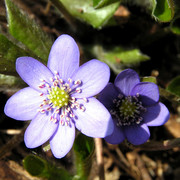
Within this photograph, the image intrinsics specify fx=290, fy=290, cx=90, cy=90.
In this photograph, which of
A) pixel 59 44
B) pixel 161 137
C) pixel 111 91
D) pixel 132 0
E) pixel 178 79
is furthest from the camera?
pixel 161 137

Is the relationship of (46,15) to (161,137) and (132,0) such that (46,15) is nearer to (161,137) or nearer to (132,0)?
(132,0)

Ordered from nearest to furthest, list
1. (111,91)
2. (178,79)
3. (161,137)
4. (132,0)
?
(111,91) < (178,79) < (132,0) < (161,137)

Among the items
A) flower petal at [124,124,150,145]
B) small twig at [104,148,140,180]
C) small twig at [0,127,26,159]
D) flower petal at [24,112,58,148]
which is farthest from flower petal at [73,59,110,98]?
small twig at [104,148,140,180]

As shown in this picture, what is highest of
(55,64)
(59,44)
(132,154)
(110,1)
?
(110,1)

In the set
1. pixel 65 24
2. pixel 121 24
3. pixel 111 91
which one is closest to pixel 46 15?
pixel 65 24

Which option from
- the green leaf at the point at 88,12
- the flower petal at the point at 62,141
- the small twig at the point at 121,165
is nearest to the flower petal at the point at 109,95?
the flower petal at the point at 62,141

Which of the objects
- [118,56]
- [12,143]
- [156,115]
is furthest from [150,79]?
[12,143]

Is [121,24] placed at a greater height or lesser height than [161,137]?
greater
